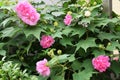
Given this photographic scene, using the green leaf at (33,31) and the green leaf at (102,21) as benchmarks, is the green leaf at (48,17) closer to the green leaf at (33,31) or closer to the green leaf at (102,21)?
the green leaf at (33,31)

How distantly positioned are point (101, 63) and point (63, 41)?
29cm

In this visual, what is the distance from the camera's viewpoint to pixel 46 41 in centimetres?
218

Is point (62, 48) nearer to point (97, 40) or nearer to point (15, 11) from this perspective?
point (97, 40)

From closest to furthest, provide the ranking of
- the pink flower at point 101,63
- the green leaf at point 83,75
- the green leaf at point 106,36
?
the green leaf at point 83,75 < the pink flower at point 101,63 < the green leaf at point 106,36

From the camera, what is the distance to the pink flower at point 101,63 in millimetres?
2053

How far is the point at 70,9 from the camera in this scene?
2.38m

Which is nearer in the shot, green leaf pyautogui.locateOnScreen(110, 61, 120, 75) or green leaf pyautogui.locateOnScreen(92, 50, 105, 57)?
green leaf pyautogui.locateOnScreen(92, 50, 105, 57)

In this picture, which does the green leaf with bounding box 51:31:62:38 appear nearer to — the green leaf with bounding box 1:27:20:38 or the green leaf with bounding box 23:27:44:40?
the green leaf with bounding box 23:27:44:40

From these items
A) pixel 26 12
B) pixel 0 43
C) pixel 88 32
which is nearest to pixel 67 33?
pixel 88 32

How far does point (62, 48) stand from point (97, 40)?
26cm

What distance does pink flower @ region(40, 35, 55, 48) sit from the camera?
2.19 meters

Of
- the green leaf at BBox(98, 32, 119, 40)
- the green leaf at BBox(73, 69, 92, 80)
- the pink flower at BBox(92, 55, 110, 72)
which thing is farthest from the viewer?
the green leaf at BBox(98, 32, 119, 40)

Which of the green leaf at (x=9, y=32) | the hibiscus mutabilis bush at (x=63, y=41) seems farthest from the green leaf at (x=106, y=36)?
the green leaf at (x=9, y=32)

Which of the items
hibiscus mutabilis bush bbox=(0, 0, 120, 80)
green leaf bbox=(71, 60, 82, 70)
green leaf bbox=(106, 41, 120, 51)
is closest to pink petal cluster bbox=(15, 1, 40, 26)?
hibiscus mutabilis bush bbox=(0, 0, 120, 80)
